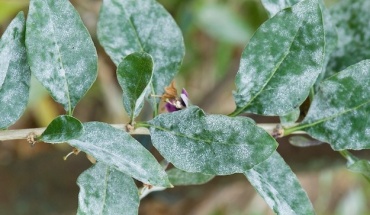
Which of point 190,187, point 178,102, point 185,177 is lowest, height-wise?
point 190,187

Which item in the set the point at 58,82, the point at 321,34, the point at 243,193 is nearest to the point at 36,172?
the point at 58,82

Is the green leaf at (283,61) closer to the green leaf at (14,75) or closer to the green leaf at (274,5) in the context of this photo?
the green leaf at (274,5)

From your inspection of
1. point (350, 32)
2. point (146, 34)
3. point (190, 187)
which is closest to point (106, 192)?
point (146, 34)

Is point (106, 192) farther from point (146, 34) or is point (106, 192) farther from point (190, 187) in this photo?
point (190, 187)

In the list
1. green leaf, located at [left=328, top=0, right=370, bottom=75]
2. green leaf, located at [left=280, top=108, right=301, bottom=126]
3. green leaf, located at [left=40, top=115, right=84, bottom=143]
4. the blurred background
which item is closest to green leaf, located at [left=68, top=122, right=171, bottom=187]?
green leaf, located at [left=40, top=115, right=84, bottom=143]

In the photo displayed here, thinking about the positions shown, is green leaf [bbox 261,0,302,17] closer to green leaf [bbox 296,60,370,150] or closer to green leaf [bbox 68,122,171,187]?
green leaf [bbox 296,60,370,150]

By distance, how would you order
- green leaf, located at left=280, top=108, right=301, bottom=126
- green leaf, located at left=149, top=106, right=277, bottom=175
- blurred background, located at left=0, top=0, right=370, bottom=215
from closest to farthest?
green leaf, located at left=149, top=106, right=277, bottom=175, green leaf, located at left=280, top=108, right=301, bottom=126, blurred background, located at left=0, top=0, right=370, bottom=215
